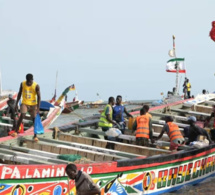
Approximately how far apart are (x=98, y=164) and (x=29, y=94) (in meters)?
3.79

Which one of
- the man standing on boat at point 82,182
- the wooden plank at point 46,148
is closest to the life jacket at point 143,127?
the wooden plank at point 46,148

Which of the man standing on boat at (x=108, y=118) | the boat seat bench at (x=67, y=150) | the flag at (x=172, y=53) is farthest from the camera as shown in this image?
the flag at (x=172, y=53)

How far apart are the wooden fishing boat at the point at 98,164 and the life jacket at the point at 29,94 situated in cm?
86

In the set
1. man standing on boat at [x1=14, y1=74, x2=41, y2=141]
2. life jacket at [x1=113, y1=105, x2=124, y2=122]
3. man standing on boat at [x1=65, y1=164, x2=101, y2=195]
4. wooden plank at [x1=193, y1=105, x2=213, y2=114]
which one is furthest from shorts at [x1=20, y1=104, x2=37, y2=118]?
wooden plank at [x1=193, y1=105, x2=213, y2=114]

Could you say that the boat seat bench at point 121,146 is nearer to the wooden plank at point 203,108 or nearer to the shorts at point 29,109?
the shorts at point 29,109

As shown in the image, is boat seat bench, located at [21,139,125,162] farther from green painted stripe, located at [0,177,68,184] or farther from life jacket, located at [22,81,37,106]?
green painted stripe, located at [0,177,68,184]

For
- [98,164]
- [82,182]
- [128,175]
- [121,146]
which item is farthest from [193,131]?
[82,182]

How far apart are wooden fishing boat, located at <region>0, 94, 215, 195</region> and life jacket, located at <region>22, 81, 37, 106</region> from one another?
861 millimetres

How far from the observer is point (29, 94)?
42.3ft

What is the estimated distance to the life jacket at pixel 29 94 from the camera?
42.0 ft

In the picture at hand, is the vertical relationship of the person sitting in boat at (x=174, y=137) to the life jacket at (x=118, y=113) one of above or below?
below

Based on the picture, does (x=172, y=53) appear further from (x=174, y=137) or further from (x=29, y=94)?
(x=29, y=94)

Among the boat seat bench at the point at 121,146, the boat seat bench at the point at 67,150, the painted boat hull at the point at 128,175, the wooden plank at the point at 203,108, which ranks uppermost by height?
the wooden plank at the point at 203,108

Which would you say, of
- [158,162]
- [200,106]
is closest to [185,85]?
[200,106]
